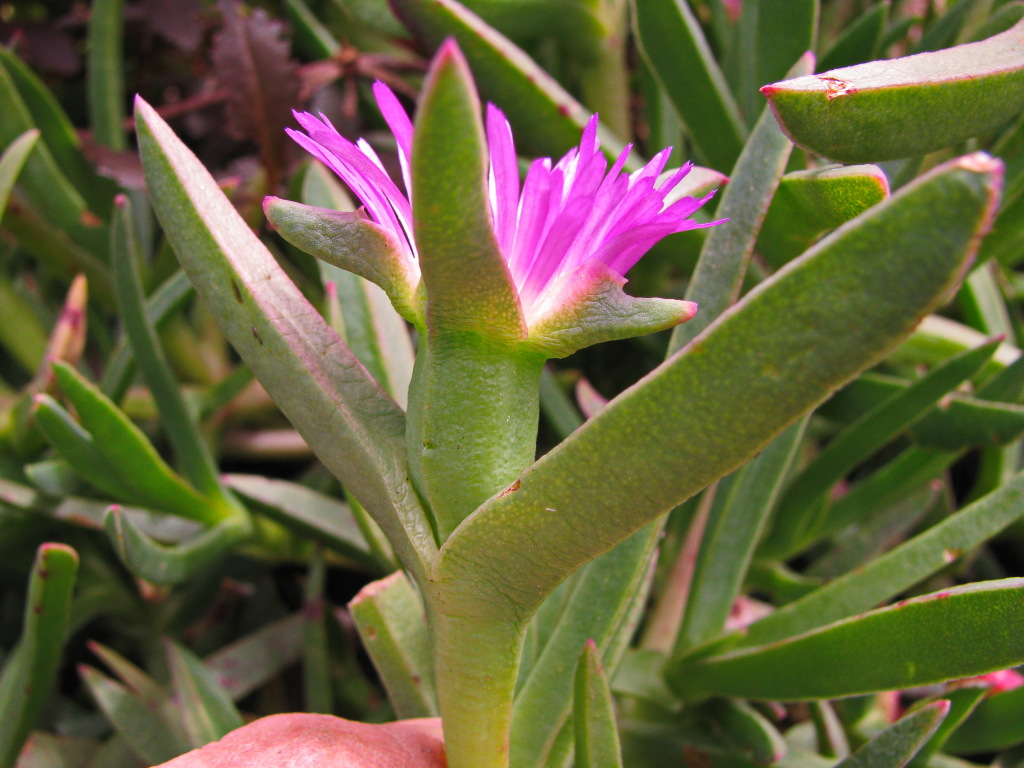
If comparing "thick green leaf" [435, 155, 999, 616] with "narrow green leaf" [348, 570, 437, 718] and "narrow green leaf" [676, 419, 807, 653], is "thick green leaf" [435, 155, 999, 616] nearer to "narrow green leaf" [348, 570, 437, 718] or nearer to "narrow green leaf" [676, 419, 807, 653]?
"narrow green leaf" [348, 570, 437, 718]

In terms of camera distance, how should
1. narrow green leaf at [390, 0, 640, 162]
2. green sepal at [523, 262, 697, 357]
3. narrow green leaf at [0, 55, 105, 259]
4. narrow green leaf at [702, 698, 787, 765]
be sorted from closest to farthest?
green sepal at [523, 262, 697, 357] → narrow green leaf at [702, 698, 787, 765] → narrow green leaf at [390, 0, 640, 162] → narrow green leaf at [0, 55, 105, 259]

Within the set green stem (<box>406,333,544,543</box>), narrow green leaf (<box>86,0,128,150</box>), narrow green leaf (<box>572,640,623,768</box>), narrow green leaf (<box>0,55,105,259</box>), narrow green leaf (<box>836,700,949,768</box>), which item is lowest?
narrow green leaf (<box>836,700,949,768</box>)

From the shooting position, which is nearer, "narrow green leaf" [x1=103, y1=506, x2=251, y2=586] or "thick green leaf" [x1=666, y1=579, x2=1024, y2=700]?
"thick green leaf" [x1=666, y1=579, x2=1024, y2=700]

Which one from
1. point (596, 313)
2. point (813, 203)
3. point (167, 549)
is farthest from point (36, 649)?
point (813, 203)

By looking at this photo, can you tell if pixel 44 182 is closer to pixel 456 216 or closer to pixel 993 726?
pixel 456 216

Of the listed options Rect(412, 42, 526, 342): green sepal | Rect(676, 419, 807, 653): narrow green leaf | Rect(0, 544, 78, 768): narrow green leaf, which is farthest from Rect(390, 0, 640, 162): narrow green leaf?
Rect(0, 544, 78, 768): narrow green leaf

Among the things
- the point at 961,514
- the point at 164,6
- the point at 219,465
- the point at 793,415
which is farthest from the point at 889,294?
the point at 164,6

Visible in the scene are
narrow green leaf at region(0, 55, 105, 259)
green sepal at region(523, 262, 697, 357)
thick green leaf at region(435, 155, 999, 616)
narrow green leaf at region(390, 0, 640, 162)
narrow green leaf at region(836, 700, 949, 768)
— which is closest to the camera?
thick green leaf at region(435, 155, 999, 616)

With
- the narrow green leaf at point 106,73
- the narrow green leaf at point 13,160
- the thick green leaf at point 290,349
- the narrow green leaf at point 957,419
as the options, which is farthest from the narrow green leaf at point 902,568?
the narrow green leaf at point 106,73
